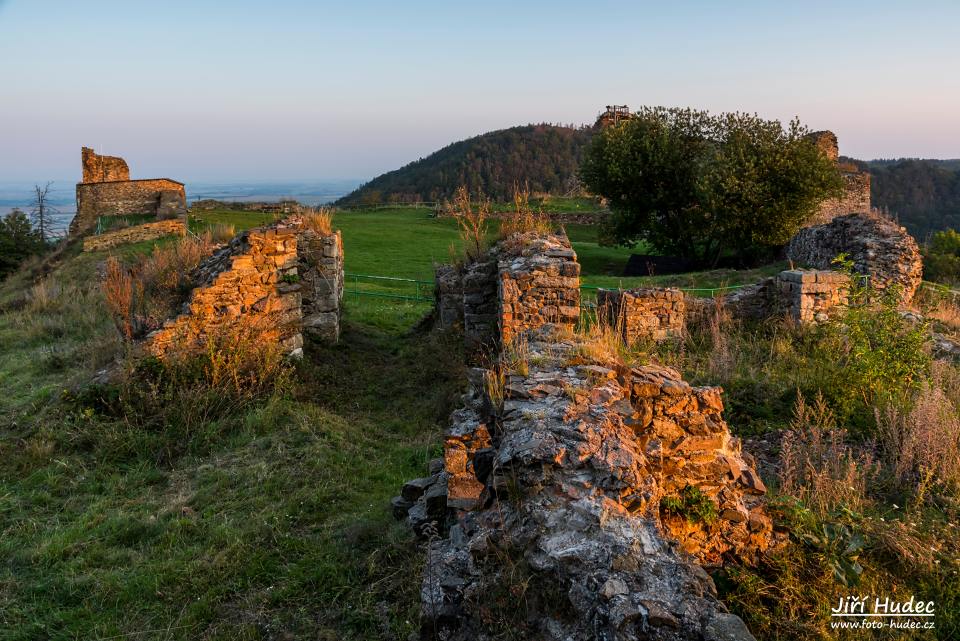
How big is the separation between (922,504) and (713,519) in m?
2.34

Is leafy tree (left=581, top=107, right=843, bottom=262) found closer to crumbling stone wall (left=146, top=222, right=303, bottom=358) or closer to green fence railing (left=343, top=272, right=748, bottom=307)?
green fence railing (left=343, top=272, right=748, bottom=307)

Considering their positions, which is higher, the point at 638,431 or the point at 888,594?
the point at 638,431

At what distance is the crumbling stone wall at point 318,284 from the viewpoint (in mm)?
11461

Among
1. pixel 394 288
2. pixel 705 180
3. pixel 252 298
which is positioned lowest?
pixel 394 288

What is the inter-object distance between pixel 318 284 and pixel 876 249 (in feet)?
41.9

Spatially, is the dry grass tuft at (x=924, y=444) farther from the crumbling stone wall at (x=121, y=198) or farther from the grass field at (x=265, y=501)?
the crumbling stone wall at (x=121, y=198)

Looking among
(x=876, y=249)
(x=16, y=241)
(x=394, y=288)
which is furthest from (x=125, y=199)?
(x=876, y=249)

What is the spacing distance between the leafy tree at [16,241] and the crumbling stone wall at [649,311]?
28994 millimetres

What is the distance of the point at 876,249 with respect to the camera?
14695 mm

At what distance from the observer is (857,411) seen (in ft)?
23.0

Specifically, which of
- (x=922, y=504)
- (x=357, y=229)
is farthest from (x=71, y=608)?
(x=357, y=229)

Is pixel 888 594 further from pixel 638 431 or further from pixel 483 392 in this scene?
pixel 483 392

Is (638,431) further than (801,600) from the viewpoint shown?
Yes

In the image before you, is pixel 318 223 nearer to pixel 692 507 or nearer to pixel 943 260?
pixel 692 507
